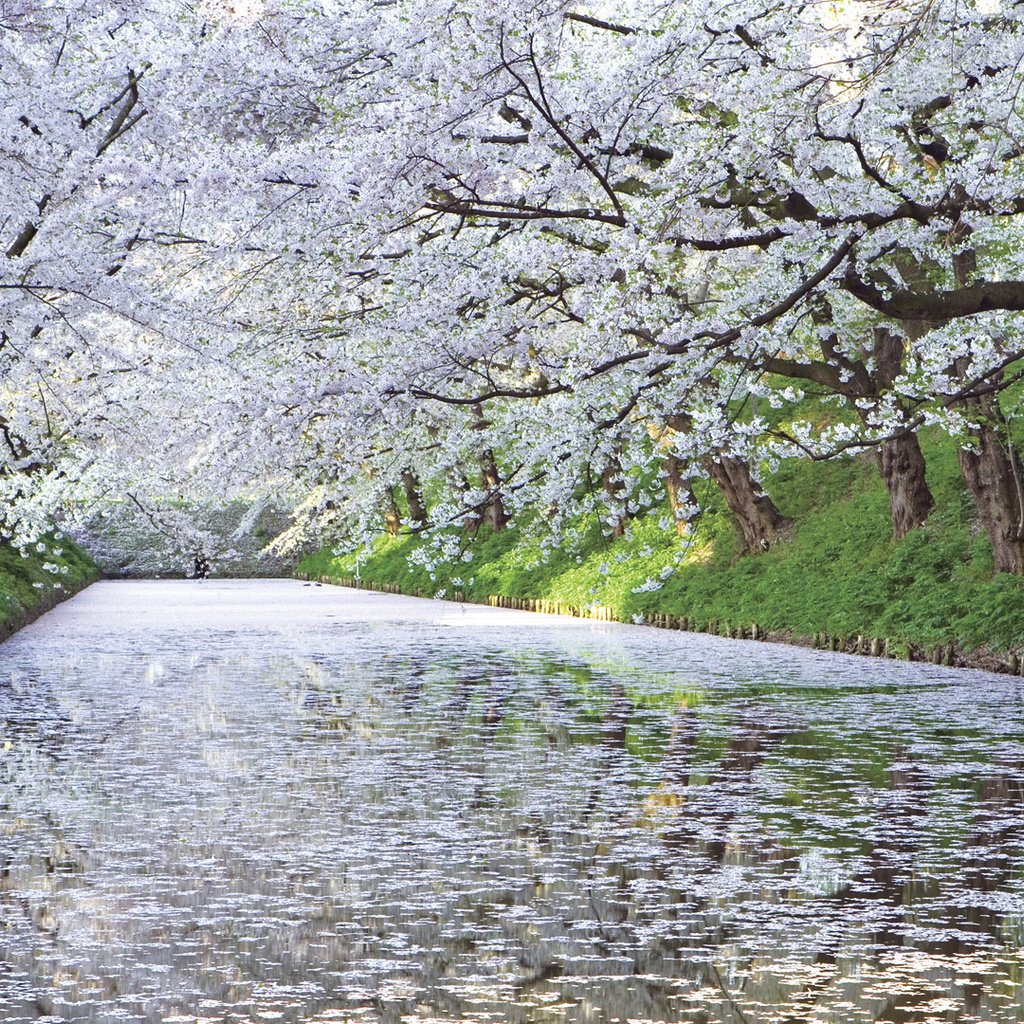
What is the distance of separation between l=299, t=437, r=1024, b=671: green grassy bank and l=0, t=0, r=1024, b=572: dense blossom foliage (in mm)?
1152

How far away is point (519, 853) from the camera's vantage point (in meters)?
7.64

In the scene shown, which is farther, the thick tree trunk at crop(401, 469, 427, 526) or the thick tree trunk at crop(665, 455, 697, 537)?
the thick tree trunk at crop(401, 469, 427, 526)

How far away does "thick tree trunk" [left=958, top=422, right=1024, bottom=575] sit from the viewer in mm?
18906

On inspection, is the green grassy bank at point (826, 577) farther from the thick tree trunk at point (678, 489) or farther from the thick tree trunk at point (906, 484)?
the thick tree trunk at point (678, 489)

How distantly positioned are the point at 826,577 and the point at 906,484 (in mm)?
1907

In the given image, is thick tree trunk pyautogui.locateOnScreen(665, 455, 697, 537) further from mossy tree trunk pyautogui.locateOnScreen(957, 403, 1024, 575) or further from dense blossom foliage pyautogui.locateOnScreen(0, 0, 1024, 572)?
mossy tree trunk pyautogui.locateOnScreen(957, 403, 1024, 575)

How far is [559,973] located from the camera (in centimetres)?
550

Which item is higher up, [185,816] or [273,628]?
[273,628]

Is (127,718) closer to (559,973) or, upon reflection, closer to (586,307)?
(586,307)

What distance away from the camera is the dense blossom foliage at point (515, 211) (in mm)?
13188

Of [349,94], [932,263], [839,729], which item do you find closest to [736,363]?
[932,263]

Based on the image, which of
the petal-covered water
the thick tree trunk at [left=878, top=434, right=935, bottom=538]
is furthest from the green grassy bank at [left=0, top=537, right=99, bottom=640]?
the thick tree trunk at [left=878, top=434, right=935, bottom=538]

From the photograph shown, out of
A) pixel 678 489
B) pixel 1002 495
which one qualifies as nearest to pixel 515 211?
pixel 1002 495

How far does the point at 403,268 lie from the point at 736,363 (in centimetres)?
438
